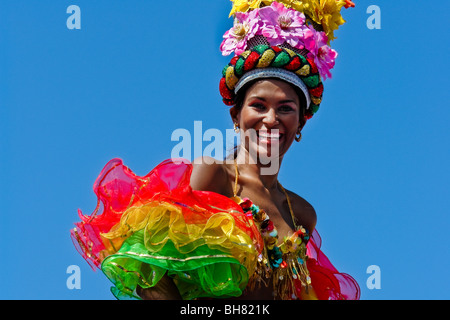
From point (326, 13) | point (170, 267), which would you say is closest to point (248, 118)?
point (326, 13)

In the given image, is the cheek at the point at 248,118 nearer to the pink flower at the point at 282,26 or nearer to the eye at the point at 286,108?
the eye at the point at 286,108

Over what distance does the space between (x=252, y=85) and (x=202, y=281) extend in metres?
1.45

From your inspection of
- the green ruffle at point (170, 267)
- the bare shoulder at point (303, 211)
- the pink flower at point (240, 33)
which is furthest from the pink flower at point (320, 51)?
the green ruffle at point (170, 267)

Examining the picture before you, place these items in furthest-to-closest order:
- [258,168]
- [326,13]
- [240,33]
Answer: [326,13], [240,33], [258,168]

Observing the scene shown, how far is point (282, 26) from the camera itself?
5000mm

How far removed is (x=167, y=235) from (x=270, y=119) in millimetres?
1203

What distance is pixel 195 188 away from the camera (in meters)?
4.45

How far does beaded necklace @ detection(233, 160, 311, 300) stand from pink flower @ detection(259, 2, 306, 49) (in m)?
0.85

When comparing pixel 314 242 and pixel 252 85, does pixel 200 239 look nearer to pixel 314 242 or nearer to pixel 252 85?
pixel 252 85

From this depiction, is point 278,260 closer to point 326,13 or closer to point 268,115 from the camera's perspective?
point 268,115

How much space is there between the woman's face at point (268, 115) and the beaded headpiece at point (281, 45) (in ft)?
0.23

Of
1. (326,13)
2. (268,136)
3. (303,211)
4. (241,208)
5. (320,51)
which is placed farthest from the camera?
(303,211)

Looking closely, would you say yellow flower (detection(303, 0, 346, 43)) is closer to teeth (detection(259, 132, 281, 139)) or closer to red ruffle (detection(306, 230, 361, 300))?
teeth (detection(259, 132, 281, 139))

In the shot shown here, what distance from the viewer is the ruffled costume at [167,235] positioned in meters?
3.93
